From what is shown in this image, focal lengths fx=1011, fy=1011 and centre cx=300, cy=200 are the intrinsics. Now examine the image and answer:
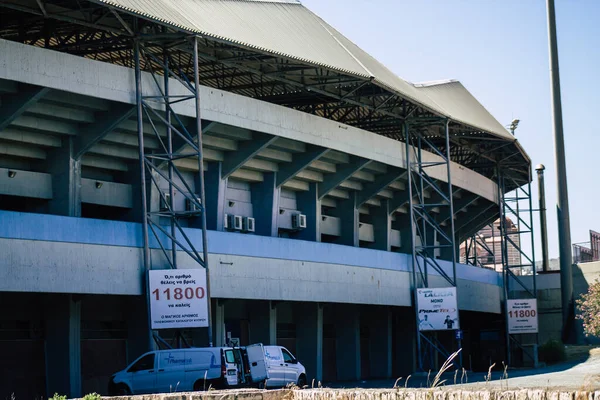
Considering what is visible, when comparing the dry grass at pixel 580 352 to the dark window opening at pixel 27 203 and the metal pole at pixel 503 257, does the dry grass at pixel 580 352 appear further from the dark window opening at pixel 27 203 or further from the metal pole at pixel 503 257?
the dark window opening at pixel 27 203

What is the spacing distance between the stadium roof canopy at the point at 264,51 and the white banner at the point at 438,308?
8333mm

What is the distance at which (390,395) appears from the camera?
12586 millimetres

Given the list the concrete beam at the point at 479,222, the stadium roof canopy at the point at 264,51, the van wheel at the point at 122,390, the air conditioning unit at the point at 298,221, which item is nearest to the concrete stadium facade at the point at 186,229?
the air conditioning unit at the point at 298,221

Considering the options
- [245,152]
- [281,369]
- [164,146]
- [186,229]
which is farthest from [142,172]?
[281,369]

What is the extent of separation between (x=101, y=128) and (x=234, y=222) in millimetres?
8746

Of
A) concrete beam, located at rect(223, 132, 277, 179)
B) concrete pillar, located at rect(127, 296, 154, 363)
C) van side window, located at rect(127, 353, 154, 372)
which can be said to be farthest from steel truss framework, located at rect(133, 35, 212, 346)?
concrete beam, located at rect(223, 132, 277, 179)

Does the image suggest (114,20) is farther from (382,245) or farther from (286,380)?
(382,245)

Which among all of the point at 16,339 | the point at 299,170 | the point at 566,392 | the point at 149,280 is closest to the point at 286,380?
the point at 149,280

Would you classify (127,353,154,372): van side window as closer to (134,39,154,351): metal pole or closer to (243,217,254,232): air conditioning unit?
(134,39,154,351): metal pole

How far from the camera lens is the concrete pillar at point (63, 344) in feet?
108

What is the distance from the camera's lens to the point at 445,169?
53.0 meters

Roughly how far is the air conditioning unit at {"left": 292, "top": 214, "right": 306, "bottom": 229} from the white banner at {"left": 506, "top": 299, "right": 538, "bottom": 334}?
18.1m

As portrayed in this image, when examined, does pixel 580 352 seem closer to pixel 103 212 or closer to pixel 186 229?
pixel 186 229

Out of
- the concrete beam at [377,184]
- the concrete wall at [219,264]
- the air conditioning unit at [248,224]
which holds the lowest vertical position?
the concrete wall at [219,264]
